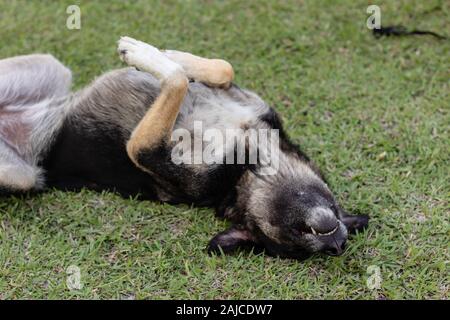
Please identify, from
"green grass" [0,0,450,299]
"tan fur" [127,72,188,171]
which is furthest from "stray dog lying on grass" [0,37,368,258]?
"green grass" [0,0,450,299]

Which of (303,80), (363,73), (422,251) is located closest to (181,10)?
(303,80)

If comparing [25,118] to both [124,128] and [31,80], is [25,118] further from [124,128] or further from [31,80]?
[124,128]

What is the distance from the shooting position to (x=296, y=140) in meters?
5.48

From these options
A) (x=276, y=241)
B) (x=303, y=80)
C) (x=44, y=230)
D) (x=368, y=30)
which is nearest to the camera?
(x=276, y=241)

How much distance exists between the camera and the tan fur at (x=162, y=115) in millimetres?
4496

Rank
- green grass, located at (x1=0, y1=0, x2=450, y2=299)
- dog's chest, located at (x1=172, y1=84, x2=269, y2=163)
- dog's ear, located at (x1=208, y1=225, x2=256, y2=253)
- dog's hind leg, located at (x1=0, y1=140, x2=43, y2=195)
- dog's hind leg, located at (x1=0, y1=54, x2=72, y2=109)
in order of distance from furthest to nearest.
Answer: dog's hind leg, located at (x1=0, y1=54, x2=72, y2=109) → dog's hind leg, located at (x1=0, y1=140, x2=43, y2=195) → dog's chest, located at (x1=172, y1=84, x2=269, y2=163) → dog's ear, located at (x1=208, y1=225, x2=256, y2=253) → green grass, located at (x1=0, y1=0, x2=450, y2=299)

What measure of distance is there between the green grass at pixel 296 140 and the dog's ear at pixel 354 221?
0.07 m

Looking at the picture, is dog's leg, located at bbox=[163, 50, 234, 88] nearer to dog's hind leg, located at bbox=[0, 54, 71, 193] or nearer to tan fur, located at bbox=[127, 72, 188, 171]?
tan fur, located at bbox=[127, 72, 188, 171]

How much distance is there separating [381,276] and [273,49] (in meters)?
2.74

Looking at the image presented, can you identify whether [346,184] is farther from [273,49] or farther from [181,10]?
[181,10]

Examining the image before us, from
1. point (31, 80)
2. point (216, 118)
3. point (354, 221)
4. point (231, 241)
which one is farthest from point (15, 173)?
point (354, 221)

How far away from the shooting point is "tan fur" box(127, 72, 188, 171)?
4496 millimetres

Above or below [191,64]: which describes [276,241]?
below

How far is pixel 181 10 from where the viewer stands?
22.0ft
